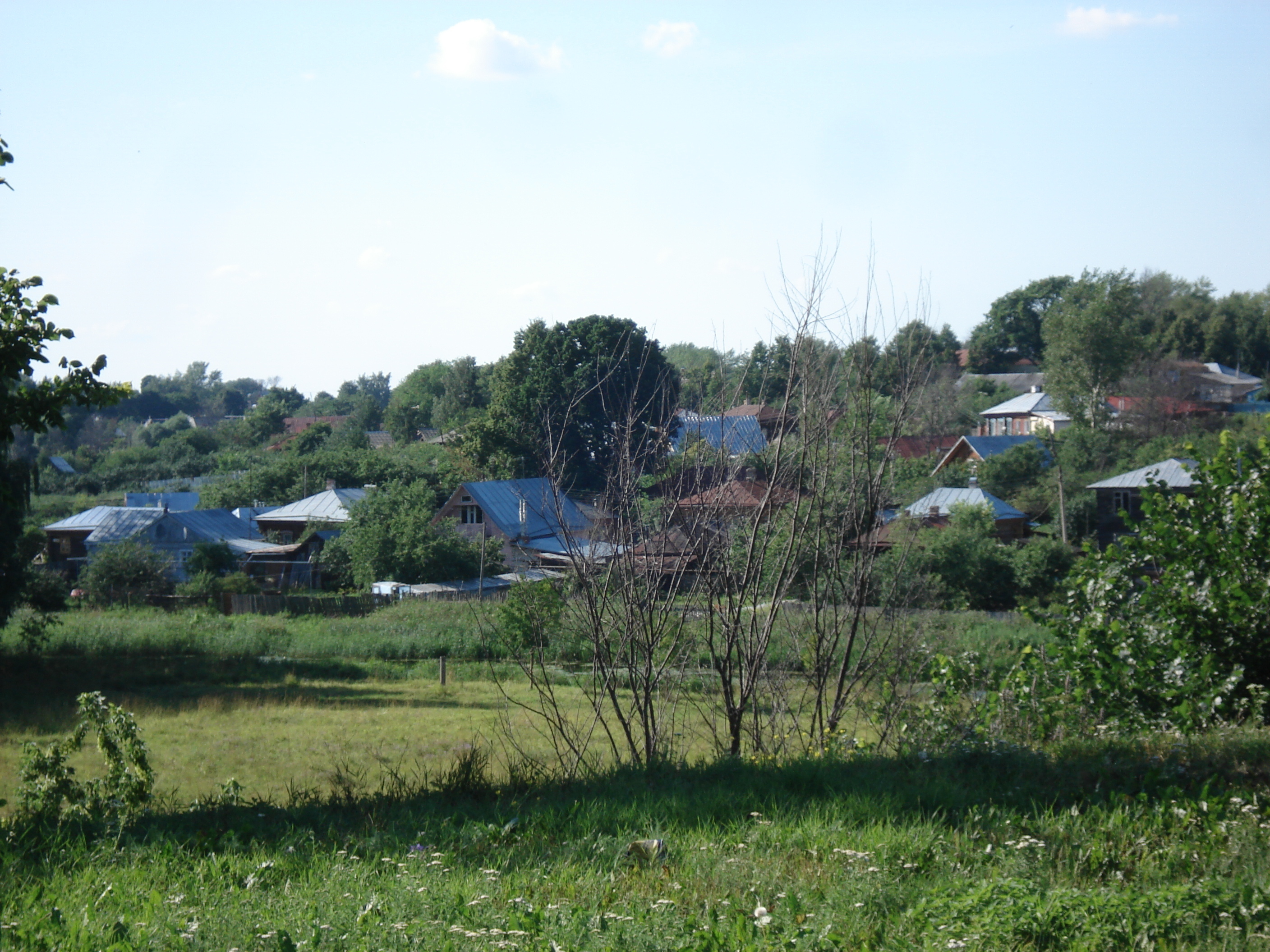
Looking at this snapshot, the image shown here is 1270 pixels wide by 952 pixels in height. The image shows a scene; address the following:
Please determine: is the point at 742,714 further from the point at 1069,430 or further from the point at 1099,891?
the point at 1069,430

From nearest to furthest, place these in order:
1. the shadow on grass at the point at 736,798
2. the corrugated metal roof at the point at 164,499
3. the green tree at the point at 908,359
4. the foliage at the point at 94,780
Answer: the shadow on grass at the point at 736,798, the foliage at the point at 94,780, the green tree at the point at 908,359, the corrugated metal roof at the point at 164,499

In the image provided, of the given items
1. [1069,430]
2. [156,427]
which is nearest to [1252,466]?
[1069,430]

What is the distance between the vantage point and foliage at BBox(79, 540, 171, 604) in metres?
35.1

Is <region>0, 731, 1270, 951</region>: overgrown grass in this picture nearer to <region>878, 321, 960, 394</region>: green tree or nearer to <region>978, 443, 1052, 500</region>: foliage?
<region>878, 321, 960, 394</region>: green tree

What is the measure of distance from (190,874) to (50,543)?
48.5m

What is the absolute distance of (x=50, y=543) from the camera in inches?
1763

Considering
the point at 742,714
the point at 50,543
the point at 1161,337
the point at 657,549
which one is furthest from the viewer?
the point at 1161,337

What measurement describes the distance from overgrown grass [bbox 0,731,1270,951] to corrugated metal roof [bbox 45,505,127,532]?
4439 centimetres

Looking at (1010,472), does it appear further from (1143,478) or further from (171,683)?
(171,683)

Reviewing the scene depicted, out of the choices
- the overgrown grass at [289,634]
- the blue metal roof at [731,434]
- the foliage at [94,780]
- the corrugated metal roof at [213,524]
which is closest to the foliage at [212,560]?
the corrugated metal roof at [213,524]

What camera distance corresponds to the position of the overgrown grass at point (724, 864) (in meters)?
2.96

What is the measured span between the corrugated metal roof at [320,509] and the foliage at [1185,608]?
132 feet

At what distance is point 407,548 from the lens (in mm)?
37031

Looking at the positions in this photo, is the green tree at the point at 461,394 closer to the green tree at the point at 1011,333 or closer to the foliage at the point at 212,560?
the foliage at the point at 212,560
